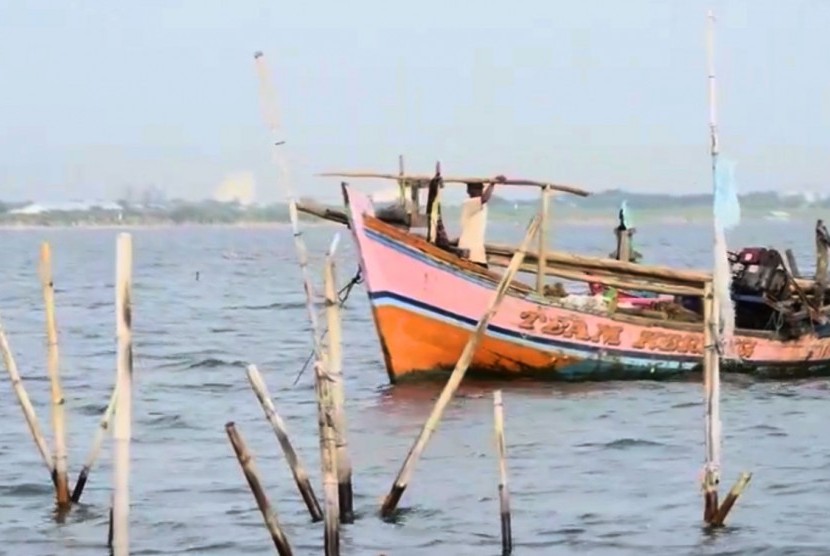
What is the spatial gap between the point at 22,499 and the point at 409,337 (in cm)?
822

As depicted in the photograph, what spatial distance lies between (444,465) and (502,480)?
17.8ft

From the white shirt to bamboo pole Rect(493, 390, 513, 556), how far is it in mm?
8842

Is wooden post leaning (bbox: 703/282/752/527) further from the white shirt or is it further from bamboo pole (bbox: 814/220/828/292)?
bamboo pole (bbox: 814/220/828/292)

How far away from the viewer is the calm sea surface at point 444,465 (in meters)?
13.8

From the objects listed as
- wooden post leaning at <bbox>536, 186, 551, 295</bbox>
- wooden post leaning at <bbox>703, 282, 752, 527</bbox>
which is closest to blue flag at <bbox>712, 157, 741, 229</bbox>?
wooden post leaning at <bbox>703, 282, 752, 527</bbox>

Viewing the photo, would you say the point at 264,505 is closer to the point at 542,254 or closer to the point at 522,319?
the point at 542,254

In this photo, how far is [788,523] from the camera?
1462 cm

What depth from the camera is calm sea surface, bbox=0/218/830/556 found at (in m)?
13.8

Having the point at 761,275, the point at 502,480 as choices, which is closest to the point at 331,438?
the point at 502,480

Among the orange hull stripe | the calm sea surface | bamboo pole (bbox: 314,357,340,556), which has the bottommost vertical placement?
the calm sea surface

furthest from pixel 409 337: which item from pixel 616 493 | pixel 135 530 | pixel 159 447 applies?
pixel 135 530

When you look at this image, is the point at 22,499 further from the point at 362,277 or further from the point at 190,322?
the point at 190,322

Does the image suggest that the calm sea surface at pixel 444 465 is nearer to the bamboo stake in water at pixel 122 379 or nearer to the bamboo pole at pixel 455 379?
the bamboo pole at pixel 455 379

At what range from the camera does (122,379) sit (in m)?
9.95
